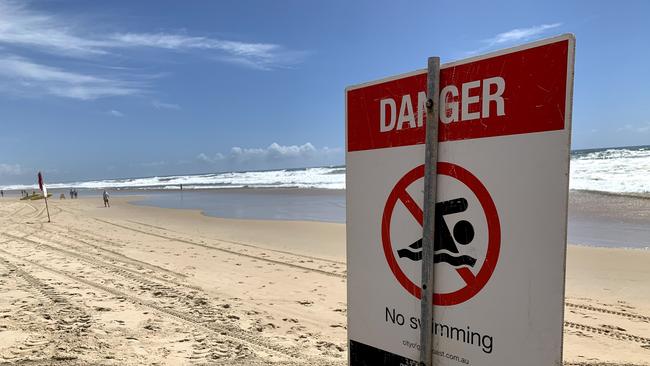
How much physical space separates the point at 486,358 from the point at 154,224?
1673 centimetres

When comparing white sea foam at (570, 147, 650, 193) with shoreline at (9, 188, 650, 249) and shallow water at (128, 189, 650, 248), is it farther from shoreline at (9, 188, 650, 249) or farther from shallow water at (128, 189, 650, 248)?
shallow water at (128, 189, 650, 248)

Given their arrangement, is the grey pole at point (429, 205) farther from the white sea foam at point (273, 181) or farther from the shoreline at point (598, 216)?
the white sea foam at point (273, 181)

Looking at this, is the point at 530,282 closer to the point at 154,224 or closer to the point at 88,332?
the point at 88,332

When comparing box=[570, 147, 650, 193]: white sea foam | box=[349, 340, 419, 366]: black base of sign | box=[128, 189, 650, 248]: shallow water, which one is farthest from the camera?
box=[570, 147, 650, 193]: white sea foam

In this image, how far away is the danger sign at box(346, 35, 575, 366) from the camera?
4.30 feet

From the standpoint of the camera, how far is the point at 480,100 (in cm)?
147

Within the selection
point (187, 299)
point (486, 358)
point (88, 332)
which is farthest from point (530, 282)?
point (187, 299)

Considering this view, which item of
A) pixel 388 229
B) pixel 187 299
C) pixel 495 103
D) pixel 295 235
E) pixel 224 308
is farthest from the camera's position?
pixel 295 235

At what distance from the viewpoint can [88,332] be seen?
4570mm

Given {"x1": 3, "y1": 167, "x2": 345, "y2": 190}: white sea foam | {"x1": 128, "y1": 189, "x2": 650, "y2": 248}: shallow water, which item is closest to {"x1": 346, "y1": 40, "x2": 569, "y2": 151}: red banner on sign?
{"x1": 128, "y1": 189, "x2": 650, "y2": 248}: shallow water

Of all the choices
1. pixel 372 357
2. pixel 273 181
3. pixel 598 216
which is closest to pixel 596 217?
pixel 598 216

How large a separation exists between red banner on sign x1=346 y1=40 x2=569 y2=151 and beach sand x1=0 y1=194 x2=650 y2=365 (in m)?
3.01

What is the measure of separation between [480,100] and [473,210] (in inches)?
15.5

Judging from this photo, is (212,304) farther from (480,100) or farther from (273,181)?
(273,181)
